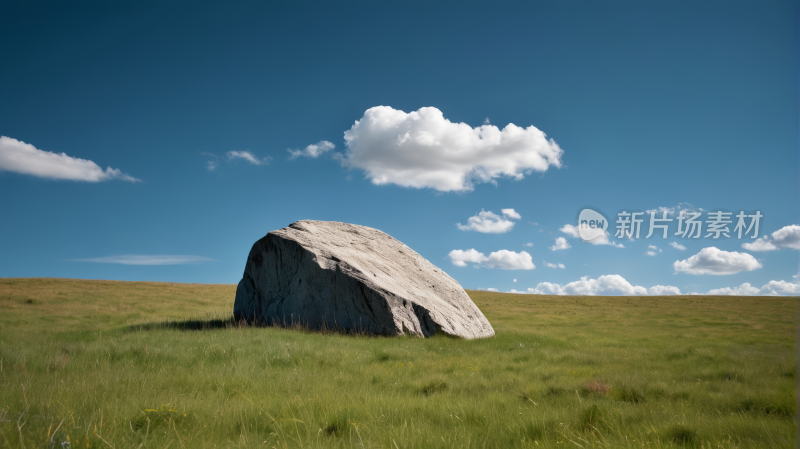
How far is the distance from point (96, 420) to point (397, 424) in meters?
3.08

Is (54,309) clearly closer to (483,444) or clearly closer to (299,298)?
(299,298)

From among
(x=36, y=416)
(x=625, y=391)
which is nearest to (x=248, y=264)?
(x=36, y=416)

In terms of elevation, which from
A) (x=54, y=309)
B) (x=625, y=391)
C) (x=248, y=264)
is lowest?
(x=54, y=309)

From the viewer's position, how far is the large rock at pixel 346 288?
1405 cm

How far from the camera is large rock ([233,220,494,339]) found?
14047 mm

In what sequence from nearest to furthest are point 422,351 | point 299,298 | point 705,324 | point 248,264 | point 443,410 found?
point 443,410 < point 422,351 < point 299,298 < point 248,264 < point 705,324

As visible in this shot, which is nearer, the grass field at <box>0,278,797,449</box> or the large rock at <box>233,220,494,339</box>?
the grass field at <box>0,278,797,449</box>

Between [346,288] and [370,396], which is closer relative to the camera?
[370,396]

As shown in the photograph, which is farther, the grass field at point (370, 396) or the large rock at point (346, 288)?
the large rock at point (346, 288)

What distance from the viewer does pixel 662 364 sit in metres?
10.0

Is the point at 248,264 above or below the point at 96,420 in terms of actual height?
above

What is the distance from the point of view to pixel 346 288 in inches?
564

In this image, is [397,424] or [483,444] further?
[397,424]

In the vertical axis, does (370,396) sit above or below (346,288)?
below
